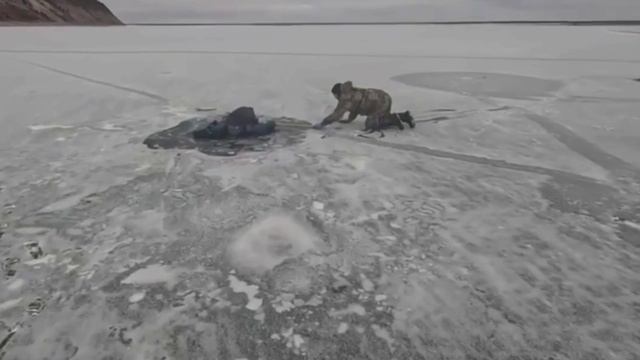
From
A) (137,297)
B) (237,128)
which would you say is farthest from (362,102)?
(137,297)

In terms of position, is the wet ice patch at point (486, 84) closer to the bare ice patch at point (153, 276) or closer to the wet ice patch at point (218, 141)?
the wet ice patch at point (218, 141)

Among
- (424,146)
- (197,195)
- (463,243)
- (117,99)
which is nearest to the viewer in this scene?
(463,243)

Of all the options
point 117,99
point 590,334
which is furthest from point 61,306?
point 117,99

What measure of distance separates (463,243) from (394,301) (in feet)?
2.41

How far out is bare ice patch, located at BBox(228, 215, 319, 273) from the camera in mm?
2427

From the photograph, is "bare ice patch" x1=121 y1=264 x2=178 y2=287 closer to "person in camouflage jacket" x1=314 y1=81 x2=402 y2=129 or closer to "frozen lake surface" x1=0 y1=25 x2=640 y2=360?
"frozen lake surface" x1=0 y1=25 x2=640 y2=360

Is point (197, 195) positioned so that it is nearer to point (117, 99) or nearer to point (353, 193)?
point (353, 193)

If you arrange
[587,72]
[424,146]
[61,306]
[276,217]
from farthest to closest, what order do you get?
[587,72] → [424,146] → [276,217] → [61,306]

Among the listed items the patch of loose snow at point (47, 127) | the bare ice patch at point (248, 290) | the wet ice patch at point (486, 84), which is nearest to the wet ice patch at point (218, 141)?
the patch of loose snow at point (47, 127)

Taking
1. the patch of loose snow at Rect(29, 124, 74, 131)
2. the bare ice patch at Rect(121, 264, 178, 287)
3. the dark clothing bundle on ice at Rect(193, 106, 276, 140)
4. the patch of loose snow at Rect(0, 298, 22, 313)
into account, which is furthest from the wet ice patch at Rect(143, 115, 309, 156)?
the patch of loose snow at Rect(0, 298, 22, 313)

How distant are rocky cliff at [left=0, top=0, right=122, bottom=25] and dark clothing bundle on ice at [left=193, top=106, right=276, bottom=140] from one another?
6011 cm

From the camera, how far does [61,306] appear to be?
2027 mm

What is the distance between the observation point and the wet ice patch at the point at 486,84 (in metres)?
8.05

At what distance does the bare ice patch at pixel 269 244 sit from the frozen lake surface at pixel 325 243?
0.04 feet
